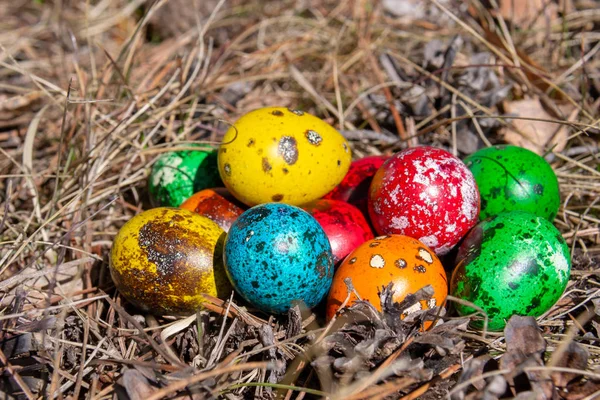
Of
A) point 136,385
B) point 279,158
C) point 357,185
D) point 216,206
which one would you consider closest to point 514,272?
point 357,185

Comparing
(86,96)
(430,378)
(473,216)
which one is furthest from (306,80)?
(430,378)

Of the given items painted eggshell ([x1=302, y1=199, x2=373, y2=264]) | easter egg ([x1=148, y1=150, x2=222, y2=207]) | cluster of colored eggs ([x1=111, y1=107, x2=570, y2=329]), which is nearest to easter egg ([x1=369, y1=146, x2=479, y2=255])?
cluster of colored eggs ([x1=111, y1=107, x2=570, y2=329])

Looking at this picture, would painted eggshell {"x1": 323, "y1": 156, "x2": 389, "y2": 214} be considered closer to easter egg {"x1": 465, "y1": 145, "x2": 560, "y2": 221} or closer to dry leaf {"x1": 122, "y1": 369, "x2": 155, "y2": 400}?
easter egg {"x1": 465, "y1": 145, "x2": 560, "y2": 221}

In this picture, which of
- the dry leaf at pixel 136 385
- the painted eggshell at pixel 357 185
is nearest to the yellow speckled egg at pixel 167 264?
the dry leaf at pixel 136 385

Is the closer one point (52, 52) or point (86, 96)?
point (86, 96)

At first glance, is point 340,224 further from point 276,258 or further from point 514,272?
point 514,272

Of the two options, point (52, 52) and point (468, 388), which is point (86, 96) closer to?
point (52, 52)
